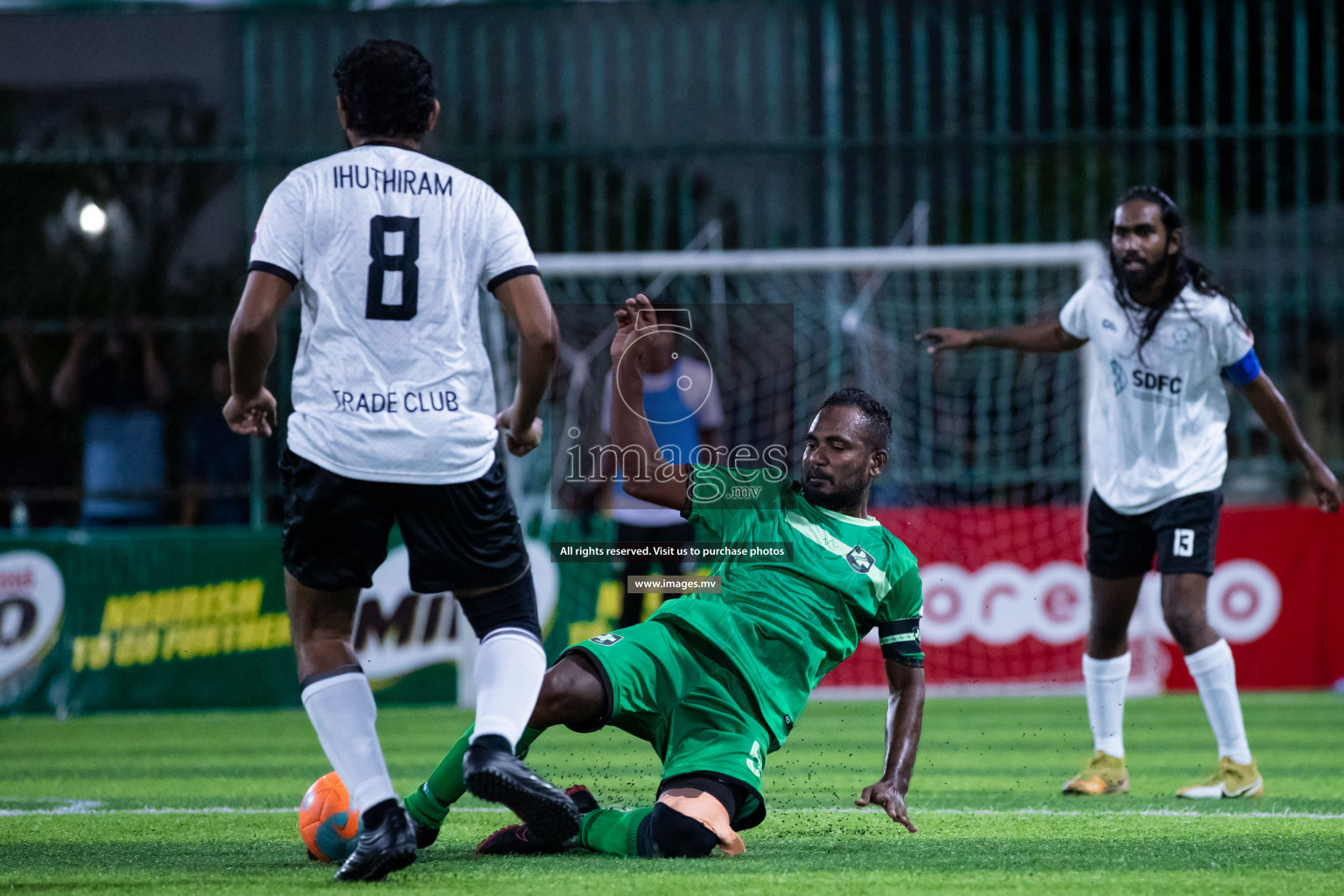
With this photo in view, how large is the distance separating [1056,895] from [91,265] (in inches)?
383

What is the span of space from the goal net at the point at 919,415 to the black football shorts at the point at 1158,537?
362 cm

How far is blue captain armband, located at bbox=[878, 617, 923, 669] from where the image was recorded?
171 inches

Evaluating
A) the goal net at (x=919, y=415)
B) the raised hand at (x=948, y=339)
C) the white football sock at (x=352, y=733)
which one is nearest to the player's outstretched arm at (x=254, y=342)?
the white football sock at (x=352, y=733)

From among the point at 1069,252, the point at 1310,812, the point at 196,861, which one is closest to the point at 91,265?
the point at 1069,252

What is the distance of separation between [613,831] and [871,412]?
1279 mm

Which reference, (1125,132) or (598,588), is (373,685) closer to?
(598,588)

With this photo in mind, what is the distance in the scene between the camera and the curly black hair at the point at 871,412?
4.36 meters

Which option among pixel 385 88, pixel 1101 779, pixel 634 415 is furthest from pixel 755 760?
pixel 1101 779

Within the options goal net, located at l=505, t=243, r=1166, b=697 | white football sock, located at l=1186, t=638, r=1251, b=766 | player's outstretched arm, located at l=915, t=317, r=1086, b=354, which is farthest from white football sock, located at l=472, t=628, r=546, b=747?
Answer: goal net, located at l=505, t=243, r=1166, b=697

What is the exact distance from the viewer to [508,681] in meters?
3.82

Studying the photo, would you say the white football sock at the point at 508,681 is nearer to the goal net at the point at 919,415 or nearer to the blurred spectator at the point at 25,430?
the goal net at the point at 919,415

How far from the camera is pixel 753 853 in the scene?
165 inches

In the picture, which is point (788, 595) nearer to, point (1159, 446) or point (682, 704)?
point (682, 704)

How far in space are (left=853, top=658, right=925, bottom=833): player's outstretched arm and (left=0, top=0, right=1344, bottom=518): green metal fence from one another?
24.6 feet
